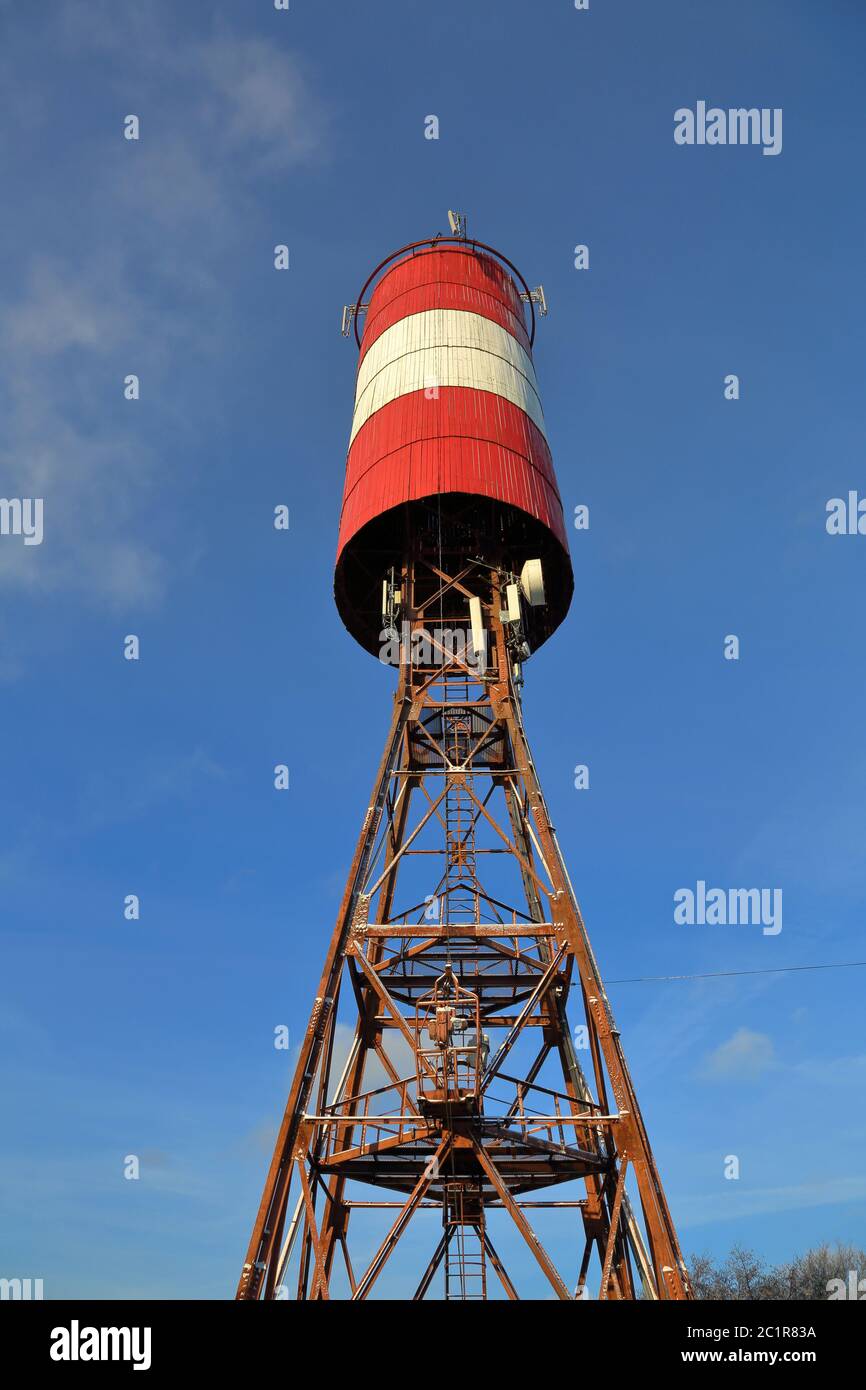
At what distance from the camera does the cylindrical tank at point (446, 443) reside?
25266mm

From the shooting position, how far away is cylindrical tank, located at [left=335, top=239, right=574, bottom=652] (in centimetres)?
2527

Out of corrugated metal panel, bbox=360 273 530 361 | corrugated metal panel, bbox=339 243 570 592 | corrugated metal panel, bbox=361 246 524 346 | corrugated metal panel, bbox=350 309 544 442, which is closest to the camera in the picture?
corrugated metal panel, bbox=339 243 570 592

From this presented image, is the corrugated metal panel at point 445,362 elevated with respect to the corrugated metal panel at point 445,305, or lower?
lower

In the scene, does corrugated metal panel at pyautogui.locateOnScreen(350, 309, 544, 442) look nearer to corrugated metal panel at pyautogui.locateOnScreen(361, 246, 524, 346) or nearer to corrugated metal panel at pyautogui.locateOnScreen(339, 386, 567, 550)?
corrugated metal panel at pyautogui.locateOnScreen(339, 386, 567, 550)

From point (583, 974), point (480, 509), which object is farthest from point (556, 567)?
point (583, 974)

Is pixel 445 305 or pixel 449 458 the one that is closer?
pixel 449 458

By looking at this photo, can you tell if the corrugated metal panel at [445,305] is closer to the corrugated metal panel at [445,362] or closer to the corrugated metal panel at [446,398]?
the corrugated metal panel at [446,398]

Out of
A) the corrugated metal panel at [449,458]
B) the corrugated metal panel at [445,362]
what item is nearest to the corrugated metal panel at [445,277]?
the corrugated metal panel at [445,362]

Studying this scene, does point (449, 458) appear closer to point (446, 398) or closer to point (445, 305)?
point (446, 398)

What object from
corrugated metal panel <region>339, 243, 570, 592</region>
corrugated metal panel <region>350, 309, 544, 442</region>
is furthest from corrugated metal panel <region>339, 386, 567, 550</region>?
corrugated metal panel <region>350, 309, 544, 442</region>

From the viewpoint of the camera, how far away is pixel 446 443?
2541 centimetres

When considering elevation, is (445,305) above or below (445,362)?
above

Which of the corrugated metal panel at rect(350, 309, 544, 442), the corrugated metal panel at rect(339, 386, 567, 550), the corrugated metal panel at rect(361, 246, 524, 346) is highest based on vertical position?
the corrugated metal panel at rect(361, 246, 524, 346)

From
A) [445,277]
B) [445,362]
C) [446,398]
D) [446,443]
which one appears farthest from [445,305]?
[446,443]
